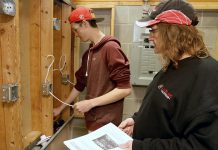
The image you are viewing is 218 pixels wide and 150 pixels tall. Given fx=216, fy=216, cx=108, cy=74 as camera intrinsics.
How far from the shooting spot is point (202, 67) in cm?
75

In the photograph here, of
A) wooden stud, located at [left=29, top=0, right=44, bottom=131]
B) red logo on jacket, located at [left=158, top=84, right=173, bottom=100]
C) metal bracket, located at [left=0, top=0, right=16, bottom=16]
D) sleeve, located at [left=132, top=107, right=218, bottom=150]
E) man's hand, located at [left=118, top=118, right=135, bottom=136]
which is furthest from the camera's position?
wooden stud, located at [left=29, top=0, right=44, bottom=131]

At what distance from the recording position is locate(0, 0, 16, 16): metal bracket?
0.94m

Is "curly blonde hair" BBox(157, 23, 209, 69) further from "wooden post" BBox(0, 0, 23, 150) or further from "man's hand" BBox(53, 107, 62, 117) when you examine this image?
"man's hand" BBox(53, 107, 62, 117)

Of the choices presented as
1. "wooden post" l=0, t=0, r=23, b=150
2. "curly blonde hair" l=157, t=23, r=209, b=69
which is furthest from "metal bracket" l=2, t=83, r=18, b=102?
"curly blonde hair" l=157, t=23, r=209, b=69

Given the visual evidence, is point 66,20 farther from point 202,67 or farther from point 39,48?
point 202,67

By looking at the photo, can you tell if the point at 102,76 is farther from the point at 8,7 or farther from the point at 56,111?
the point at 8,7

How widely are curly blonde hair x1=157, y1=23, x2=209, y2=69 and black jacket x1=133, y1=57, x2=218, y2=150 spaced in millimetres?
31

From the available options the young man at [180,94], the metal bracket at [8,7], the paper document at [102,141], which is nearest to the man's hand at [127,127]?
the paper document at [102,141]

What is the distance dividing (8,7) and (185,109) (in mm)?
860

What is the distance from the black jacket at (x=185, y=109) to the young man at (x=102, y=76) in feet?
1.97

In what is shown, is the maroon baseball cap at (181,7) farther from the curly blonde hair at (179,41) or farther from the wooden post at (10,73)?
the wooden post at (10,73)

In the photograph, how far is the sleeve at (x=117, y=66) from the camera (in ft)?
4.74

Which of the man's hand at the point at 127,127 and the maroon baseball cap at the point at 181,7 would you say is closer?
the maroon baseball cap at the point at 181,7

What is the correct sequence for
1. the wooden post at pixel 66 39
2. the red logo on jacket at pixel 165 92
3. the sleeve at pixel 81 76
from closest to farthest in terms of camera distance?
the red logo on jacket at pixel 165 92 < the sleeve at pixel 81 76 < the wooden post at pixel 66 39
